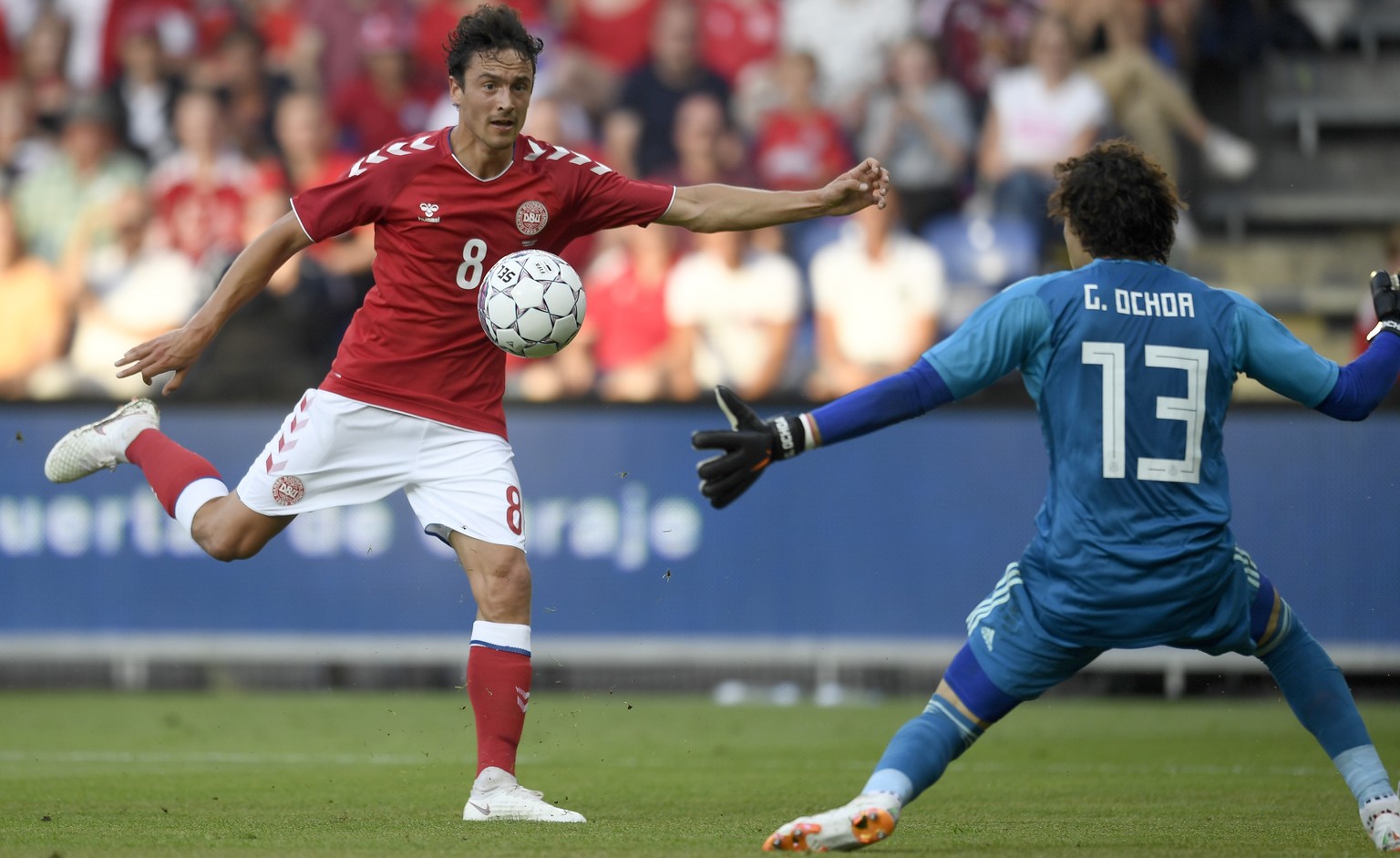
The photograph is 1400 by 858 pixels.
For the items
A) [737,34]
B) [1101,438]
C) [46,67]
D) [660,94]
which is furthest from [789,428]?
[46,67]

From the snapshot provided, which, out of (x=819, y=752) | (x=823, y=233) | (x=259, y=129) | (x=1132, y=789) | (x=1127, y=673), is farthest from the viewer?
(x=259, y=129)

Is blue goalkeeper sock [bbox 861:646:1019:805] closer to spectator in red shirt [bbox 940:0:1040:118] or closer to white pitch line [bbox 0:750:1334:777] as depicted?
white pitch line [bbox 0:750:1334:777]

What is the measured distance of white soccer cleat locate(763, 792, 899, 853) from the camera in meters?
4.76

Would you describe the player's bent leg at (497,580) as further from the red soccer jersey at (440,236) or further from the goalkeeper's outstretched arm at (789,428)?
the goalkeeper's outstretched arm at (789,428)

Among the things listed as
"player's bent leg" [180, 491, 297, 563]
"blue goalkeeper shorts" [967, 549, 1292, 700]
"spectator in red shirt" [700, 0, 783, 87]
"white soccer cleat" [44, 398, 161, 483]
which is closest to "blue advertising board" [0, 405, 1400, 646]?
"spectator in red shirt" [700, 0, 783, 87]

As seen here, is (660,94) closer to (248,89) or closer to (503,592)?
(248,89)

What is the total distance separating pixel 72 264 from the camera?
1395 centimetres

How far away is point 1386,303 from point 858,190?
183 cm

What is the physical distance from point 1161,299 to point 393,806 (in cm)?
327

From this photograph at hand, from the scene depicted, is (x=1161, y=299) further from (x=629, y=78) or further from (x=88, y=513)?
(x=629, y=78)

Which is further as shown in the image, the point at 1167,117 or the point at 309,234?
the point at 1167,117

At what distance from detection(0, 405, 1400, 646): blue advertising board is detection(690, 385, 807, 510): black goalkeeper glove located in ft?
22.5

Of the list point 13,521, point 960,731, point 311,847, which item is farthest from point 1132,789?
point 13,521

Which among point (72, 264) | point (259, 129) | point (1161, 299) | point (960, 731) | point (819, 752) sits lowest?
point (819, 752)
